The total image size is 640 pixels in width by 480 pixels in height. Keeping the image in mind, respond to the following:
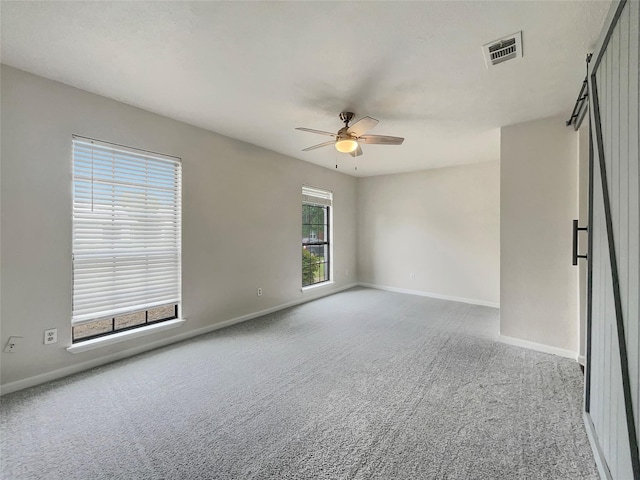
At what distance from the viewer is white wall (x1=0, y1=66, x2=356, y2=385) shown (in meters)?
2.19

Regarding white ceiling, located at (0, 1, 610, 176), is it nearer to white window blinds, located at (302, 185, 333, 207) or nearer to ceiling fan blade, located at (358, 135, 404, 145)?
ceiling fan blade, located at (358, 135, 404, 145)

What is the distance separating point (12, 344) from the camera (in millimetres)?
2170

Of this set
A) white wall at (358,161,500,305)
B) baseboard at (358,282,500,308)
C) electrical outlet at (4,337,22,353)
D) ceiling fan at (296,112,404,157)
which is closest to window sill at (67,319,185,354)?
electrical outlet at (4,337,22,353)

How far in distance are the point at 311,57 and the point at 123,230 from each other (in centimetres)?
246

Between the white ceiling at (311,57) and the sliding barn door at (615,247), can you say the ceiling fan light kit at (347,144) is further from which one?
the sliding barn door at (615,247)

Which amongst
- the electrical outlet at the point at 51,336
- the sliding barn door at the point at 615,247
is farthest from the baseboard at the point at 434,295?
the electrical outlet at the point at 51,336

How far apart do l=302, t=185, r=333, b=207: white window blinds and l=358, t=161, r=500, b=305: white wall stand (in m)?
1.10

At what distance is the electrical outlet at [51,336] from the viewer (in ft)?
7.66

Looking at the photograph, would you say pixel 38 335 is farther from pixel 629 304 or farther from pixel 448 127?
pixel 448 127

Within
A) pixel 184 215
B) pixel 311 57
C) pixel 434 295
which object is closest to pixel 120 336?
pixel 184 215

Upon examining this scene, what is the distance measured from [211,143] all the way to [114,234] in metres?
1.60

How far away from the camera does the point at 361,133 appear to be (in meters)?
2.70

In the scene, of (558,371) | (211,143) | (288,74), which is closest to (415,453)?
(558,371)

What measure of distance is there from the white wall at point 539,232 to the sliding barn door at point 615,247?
54.9 inches
